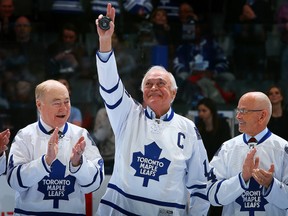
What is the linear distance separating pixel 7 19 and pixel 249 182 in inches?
198

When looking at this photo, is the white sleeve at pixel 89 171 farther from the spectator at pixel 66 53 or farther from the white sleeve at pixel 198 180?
the spectator at pixel 66 53

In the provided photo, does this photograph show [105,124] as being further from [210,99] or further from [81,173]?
[81,173]

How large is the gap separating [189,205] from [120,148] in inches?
25.8

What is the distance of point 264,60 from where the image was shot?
1048 cm

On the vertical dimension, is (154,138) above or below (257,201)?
above

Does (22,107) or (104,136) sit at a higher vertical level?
(22,107)

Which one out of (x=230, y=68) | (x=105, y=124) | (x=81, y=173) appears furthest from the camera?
(x=230, y=68)

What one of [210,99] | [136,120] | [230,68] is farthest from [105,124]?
[136,120]

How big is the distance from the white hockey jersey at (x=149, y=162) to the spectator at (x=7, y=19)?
409 cm

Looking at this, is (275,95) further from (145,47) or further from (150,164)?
(150,164)

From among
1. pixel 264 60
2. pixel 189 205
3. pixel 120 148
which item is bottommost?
pixel 189 205

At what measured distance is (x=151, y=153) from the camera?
6.37m

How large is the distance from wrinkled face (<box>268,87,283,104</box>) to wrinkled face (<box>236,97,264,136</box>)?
274 centimetres

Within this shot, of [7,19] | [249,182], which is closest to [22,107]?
[7,19]
